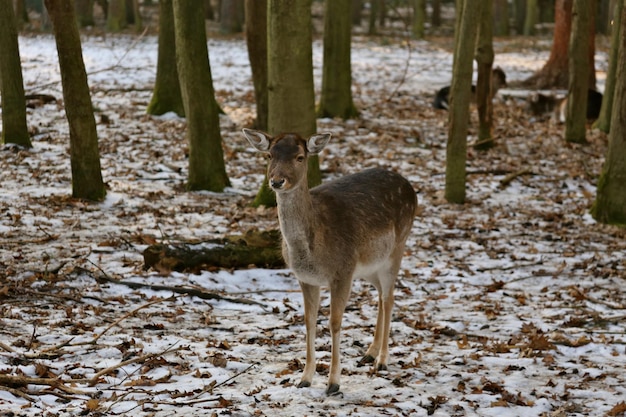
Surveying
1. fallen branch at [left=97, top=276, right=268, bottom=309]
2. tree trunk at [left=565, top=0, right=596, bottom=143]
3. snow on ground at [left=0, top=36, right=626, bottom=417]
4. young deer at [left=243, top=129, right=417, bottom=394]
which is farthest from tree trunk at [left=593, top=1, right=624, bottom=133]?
fallen branch at [left=97, top=276, right=268, bottom=309]

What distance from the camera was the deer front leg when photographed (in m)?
6.47

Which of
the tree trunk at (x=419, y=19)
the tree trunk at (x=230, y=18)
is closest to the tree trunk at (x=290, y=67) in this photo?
the tree trunk at (x=230, y=18)

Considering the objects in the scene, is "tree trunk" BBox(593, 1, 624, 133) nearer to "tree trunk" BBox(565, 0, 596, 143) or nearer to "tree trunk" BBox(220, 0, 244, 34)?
"tree trunk" BBox(565, 0, 596, 143)

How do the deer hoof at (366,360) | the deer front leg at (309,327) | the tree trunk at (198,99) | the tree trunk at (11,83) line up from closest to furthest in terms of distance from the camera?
1. the deer front leg at (309,327)
2. the deer hoof at (366,360)
3. the tree trunk at (198,99)
4. the tree trunk at (11,83)

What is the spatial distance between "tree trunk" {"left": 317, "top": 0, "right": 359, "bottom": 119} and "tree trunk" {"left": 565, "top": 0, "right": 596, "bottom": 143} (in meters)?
4.89

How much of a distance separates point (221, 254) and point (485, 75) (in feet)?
28.2

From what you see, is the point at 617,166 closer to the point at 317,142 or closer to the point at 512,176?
the point at 512,176

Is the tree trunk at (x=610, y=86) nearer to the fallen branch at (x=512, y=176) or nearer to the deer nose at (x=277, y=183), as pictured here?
the fallen branch at (x=512, y=176)

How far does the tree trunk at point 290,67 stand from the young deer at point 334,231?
12.3ft

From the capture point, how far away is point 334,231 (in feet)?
21.2

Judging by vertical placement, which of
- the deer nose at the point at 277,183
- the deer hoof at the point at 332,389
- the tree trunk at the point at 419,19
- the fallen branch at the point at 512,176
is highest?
the tree trunk at the point at 419,19

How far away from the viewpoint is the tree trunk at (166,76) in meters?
16.8

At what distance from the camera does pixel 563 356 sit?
7281 millimetres

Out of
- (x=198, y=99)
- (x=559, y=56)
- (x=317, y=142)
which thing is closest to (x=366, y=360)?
(x=317, y=142)
